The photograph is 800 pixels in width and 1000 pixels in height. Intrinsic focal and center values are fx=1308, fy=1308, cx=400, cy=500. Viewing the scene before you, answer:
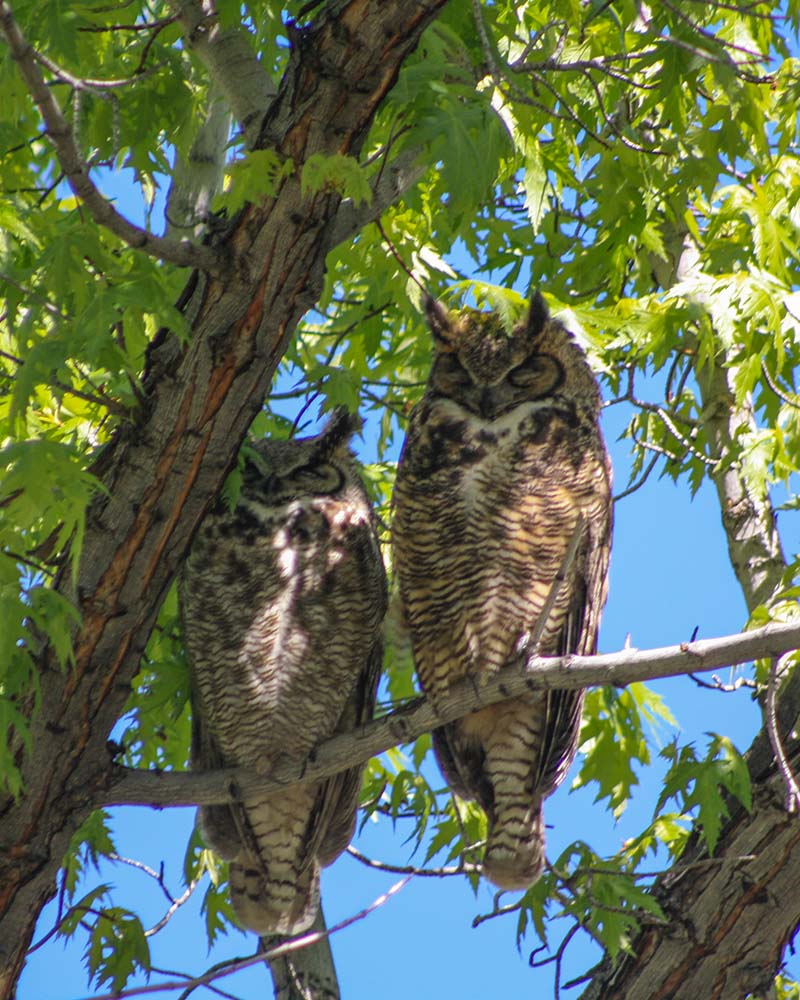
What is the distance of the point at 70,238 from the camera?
2.34 m

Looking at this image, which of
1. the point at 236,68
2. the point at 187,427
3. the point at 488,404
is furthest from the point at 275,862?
the point at 236,68

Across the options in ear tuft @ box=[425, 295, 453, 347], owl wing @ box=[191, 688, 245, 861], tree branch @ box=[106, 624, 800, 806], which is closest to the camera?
tree branch @ box=[106, 624, 800, 806]

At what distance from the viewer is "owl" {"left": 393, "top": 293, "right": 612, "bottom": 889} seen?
323cm

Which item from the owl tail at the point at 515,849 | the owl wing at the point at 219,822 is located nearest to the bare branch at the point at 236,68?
the owl wing at the point at 219,822

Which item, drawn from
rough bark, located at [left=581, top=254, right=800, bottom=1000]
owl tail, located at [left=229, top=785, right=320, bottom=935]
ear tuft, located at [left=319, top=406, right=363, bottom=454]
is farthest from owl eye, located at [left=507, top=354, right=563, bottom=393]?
owl tail, located at [left=229, top=785, right=320, bottom=935]

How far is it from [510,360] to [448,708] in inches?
38.4

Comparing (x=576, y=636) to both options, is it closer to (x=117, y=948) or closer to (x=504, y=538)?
(x=504, y=538)

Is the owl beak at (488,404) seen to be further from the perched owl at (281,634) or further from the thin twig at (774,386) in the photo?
the thin twig at (774,386)

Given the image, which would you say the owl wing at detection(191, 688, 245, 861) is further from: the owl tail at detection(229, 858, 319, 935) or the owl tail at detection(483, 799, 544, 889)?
the owl tail at detection(483, 799, 544, 889)

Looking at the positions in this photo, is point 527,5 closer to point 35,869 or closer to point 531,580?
point 531,580

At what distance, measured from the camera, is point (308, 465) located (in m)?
3.50

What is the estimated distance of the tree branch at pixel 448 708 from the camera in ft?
8.09

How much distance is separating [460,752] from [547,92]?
175cm

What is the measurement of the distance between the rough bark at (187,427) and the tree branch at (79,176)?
0.09 m
